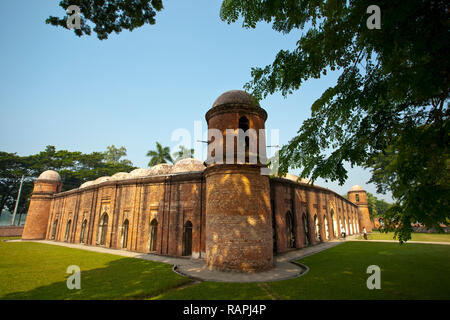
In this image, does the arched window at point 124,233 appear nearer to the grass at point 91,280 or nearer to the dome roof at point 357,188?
the grass at point 91,280

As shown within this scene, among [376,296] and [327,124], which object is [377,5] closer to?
[327,124]

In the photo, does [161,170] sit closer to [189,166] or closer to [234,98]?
[189,166]

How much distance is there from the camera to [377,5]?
4012mm

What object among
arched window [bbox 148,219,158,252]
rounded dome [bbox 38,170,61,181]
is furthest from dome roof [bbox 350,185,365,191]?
rounded dome [bbox 38,170,61,181]

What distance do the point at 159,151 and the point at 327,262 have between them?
28.7m

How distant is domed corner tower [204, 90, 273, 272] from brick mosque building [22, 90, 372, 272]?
5cm

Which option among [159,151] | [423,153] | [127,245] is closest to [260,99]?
[423,153]

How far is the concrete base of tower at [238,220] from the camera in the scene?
10328 mm

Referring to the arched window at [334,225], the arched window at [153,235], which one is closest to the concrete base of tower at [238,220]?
the arched window at [153,235]

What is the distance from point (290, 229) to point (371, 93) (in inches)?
622

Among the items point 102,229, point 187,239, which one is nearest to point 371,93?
point 187,239

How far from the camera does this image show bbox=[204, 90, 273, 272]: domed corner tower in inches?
410

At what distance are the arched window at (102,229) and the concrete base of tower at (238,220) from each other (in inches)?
561

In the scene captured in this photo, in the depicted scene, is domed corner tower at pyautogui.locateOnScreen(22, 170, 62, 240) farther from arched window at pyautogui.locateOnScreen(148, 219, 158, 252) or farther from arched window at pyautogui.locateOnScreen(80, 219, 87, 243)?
arched window at pyautogui.locateOnScreen(148, 219, 158, 252)
